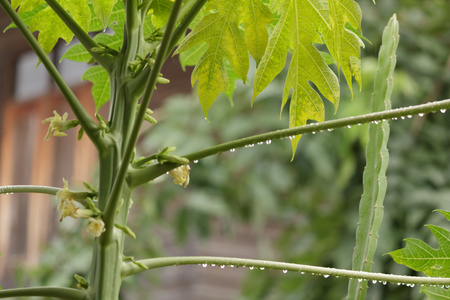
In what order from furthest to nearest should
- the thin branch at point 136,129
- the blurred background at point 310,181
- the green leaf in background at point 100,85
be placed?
the blurred background at point 310,181
the green leaf in background at point 100,85
the thin branch at point 136,129

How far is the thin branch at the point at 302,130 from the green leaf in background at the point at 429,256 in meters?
0.12

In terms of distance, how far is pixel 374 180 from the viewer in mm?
484

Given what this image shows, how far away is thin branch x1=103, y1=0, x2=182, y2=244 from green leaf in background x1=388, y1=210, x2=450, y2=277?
0.20m

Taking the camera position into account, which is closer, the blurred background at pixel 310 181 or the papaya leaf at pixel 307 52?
the papaya leaf at pixel 307 52

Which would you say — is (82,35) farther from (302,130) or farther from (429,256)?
(429,256)

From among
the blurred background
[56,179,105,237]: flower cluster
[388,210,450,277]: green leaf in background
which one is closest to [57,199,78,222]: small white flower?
[56,179,105,237]: flower cluster

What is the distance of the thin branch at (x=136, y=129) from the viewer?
0.32 meters

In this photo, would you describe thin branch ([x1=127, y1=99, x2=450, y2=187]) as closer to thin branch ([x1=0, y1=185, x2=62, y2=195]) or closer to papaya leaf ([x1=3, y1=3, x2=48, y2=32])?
thin branch ([x1=0, y1=185, x2=62, y2=195])

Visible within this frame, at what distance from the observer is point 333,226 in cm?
185

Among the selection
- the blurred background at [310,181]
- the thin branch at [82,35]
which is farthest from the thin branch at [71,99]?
the blurred background at [310,181]

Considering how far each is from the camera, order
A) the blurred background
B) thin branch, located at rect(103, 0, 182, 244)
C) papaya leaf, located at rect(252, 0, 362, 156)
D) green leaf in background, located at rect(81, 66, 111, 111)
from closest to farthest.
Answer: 1. thin branch, located at rect(103, 0, 182, 244)
2. papaya leaf, located at rect(252, 0, 362, 156)
3. green leaf in background, located at rect(81, 66, 111, 111)
4. the blurred background

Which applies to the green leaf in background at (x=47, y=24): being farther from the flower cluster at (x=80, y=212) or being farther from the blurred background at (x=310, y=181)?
the blurred background at (x=310, y=181)

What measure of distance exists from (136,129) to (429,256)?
233 millimetres

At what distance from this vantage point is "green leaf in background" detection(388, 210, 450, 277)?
45 centimetres
